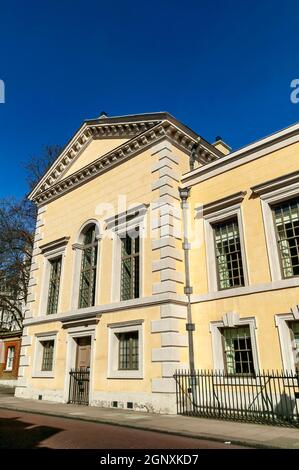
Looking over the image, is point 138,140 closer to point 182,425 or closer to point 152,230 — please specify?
point 152,230

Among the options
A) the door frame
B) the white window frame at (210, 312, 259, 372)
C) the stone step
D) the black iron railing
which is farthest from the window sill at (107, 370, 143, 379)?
the stone step

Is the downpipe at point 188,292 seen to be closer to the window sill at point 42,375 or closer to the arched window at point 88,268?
the arched window at point 88,268

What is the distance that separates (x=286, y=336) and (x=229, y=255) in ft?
12.0

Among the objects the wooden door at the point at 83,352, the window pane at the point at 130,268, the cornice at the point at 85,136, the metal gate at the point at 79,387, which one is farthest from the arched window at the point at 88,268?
the cornice at the point at 85,136

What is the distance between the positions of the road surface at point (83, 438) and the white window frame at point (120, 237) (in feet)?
18.9

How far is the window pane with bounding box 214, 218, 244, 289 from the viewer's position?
527 inches

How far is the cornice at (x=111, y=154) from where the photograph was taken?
16.1 meters

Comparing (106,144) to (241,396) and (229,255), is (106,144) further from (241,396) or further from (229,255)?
(241,396)

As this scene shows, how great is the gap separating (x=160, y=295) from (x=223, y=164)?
5.71m

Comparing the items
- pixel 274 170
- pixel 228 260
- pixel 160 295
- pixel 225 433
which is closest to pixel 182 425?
pixel 225 433

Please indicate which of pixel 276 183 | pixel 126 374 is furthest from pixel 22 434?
pixel 276 183

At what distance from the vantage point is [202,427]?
9.37 meters

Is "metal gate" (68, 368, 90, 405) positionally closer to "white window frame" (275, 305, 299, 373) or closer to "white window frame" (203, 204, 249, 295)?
"white window frame" (203, 204, 249, 295)

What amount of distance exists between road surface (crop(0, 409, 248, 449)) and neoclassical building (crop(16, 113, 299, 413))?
3.59 m
